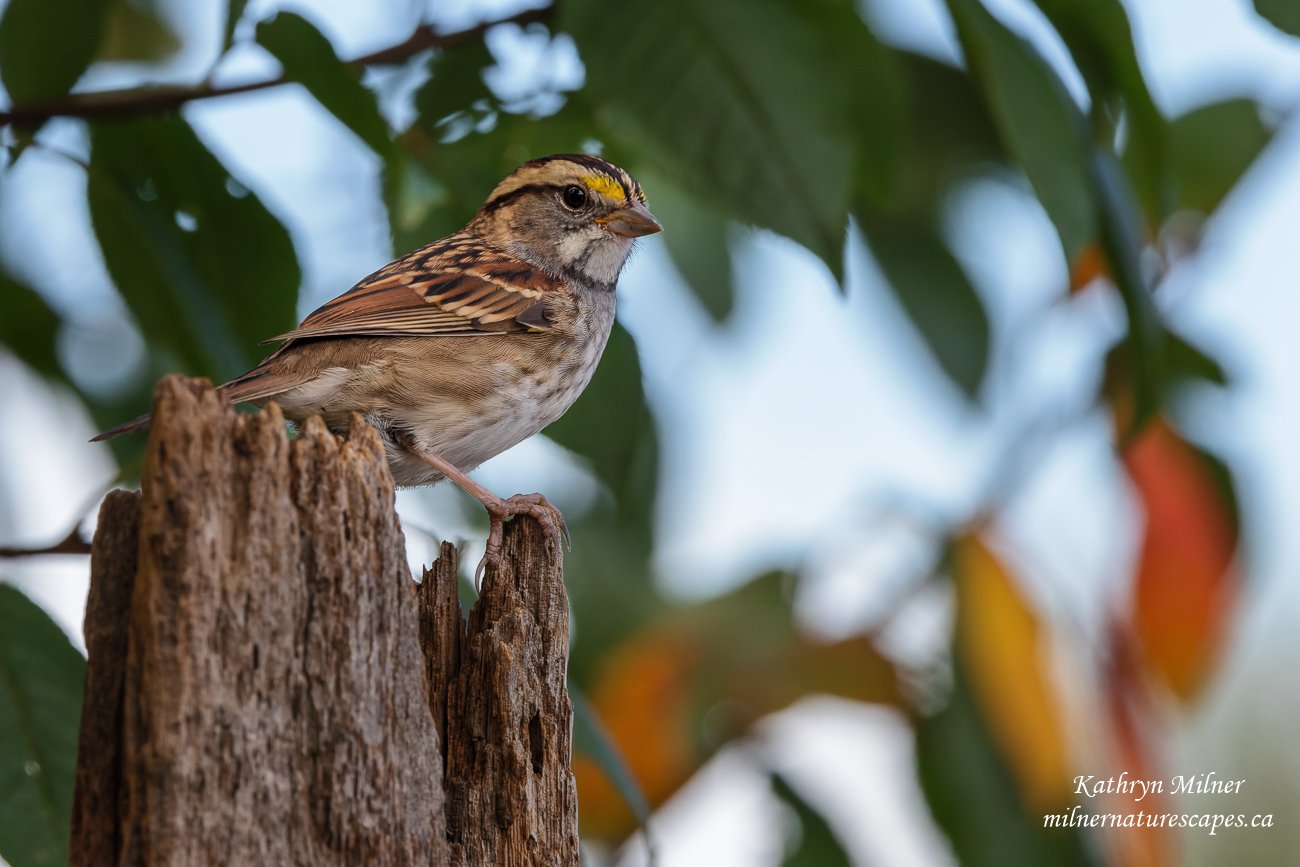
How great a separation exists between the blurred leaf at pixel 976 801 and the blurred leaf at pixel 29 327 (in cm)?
299

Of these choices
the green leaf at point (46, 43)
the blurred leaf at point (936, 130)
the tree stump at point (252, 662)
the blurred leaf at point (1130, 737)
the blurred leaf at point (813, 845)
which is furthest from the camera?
the blurred leaf at point (936, 130)

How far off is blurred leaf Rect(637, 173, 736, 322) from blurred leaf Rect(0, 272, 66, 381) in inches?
78.0

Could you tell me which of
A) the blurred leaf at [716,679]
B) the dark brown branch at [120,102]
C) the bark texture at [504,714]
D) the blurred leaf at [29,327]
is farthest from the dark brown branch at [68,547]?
the blurred leaf at [716,679]

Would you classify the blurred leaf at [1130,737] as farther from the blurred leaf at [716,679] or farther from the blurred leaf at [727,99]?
→ the blurred leaf at [727,99]

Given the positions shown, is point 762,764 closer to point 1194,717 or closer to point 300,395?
point 1194,717

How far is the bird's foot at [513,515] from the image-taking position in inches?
119

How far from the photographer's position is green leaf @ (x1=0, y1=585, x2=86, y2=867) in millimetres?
2873

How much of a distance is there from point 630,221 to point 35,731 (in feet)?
7.77

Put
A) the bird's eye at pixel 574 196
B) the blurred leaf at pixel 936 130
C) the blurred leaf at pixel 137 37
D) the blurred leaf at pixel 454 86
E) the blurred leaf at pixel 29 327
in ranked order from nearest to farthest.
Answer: the blurred leaf at pixel 454 86, the blurred leaf at pixel 29 327, the bird's eye at pixel 574 196, the blurred leaf at pixel 936 130, the blurred leaf at pixel 137 37

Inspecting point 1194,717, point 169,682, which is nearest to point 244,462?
point 169,682

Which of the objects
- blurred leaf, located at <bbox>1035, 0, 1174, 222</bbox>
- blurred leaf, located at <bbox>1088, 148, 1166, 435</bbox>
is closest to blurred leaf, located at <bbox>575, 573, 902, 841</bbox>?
blurred leaf, located at <bbox>1088, 148, 1166, 435</bbox>

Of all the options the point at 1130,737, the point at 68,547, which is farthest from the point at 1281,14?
the point at 68,547

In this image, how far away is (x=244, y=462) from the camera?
2279mm

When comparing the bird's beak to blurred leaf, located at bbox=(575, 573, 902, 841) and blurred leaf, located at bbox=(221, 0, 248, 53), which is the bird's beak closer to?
blurred leaf, located at bbox=(575, 573, 902, 841)
